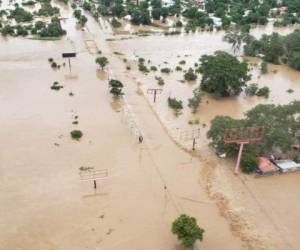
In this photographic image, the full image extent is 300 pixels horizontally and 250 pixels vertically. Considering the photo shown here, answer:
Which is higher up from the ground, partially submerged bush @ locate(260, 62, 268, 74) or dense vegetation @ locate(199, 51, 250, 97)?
dense vegetation @ locate(199, 51, 250, 97)

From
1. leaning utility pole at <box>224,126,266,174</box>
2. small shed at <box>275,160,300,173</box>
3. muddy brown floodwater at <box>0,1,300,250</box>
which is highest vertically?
leaning utility pole at <box>224,126,266,174</box>

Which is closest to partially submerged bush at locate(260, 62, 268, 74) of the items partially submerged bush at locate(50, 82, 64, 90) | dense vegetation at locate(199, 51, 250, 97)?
dense vegetation at locate(199, 51, 250, 97)

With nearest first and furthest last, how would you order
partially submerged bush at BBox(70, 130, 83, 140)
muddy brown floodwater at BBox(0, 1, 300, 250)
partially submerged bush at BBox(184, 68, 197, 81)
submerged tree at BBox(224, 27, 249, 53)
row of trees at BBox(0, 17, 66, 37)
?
muddy brown floodwater at BBox(0, 1, 300, 250)
partially submerged bush at BBox(70, 130, 83, 140)
partially submerged bush at BBox(184, 68, 197, 81)
submerged tree at BBox(224, 27, 249, 53)
row of trees at BBox(0, 17, 66, 37)

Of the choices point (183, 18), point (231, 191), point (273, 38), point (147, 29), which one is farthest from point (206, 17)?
point (231, 191)

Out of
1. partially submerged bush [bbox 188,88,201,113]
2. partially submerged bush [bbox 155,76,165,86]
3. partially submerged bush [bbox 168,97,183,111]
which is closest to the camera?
partially submerged bush [bbox 188,88,201,113]

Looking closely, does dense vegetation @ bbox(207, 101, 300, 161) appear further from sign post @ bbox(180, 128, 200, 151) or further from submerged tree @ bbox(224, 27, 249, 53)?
submerged tree @ bbox(224, 27, 249, 53)

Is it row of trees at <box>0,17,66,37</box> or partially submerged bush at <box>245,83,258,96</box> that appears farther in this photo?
row of trees at <box>0,17,66,37</box>
